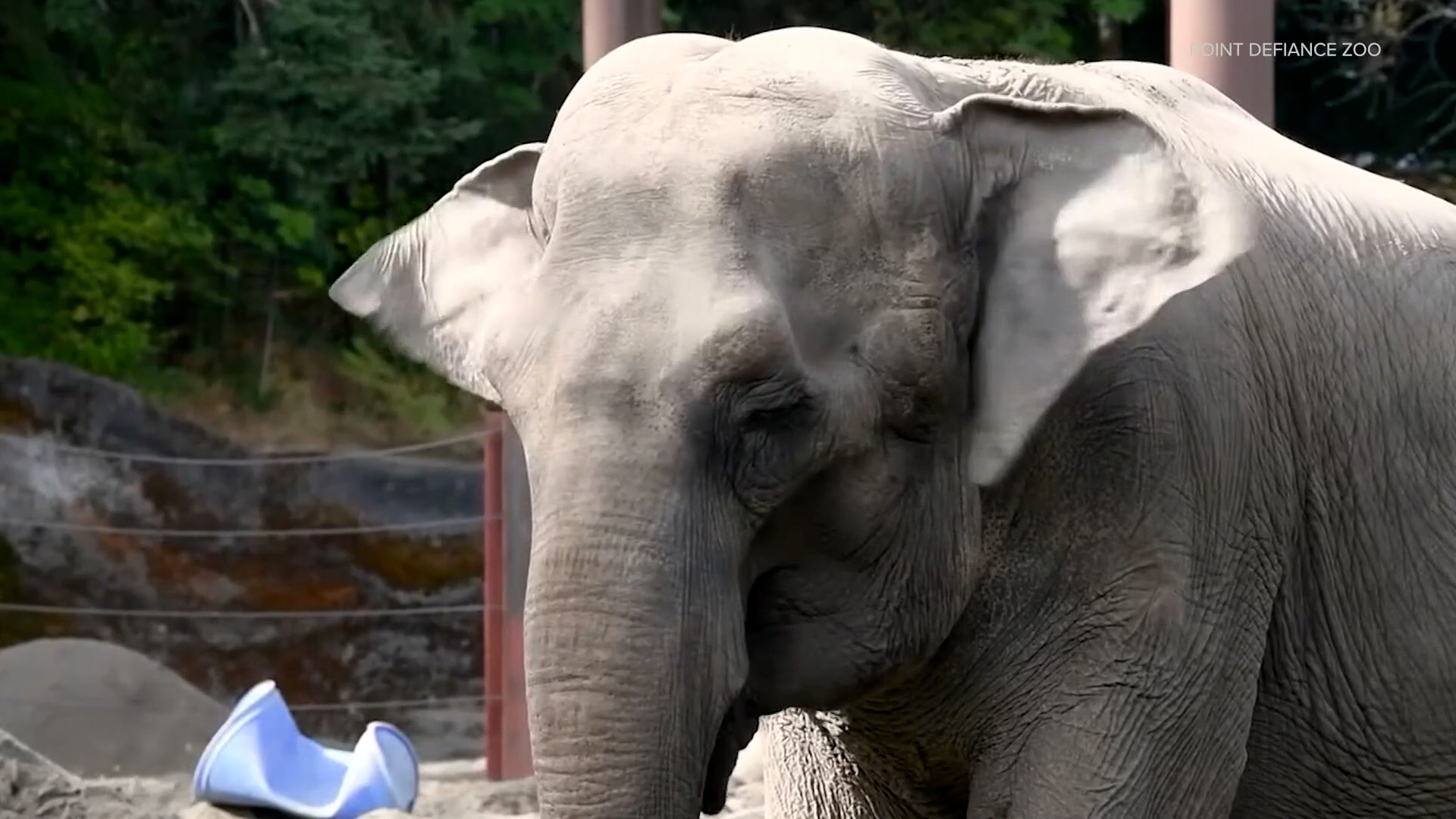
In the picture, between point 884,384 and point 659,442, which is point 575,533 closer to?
point 659,442

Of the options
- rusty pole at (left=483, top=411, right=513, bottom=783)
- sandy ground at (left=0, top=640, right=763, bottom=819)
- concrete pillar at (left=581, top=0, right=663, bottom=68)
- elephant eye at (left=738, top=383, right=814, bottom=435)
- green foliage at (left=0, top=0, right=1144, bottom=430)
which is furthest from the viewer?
green foliage at (left=0, top=0, right=1144, bottom=430)

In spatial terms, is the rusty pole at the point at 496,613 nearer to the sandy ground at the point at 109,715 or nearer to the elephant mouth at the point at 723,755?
the sandy ground at the point at 109,715

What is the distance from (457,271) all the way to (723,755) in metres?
0.68

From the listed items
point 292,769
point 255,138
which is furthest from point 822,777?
point 255,138

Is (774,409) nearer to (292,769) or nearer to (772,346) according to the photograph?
(772,346)

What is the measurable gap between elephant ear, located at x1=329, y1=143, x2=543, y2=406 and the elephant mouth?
45cm

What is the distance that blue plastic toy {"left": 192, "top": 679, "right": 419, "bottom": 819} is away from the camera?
5.00m

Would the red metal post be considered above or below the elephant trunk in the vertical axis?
below

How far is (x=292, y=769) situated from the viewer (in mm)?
5184

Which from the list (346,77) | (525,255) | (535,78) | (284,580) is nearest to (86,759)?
(284,580)

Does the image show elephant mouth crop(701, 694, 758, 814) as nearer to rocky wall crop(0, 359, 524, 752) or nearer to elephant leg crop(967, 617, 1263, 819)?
elephant leg crop(967, 617, 1263, 819)

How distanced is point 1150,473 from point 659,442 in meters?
0.65

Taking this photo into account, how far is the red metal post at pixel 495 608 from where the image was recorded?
6758 mm

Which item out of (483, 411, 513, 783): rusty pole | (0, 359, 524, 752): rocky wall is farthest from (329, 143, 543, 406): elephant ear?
(0, 359, 524, 752): rocky wall
